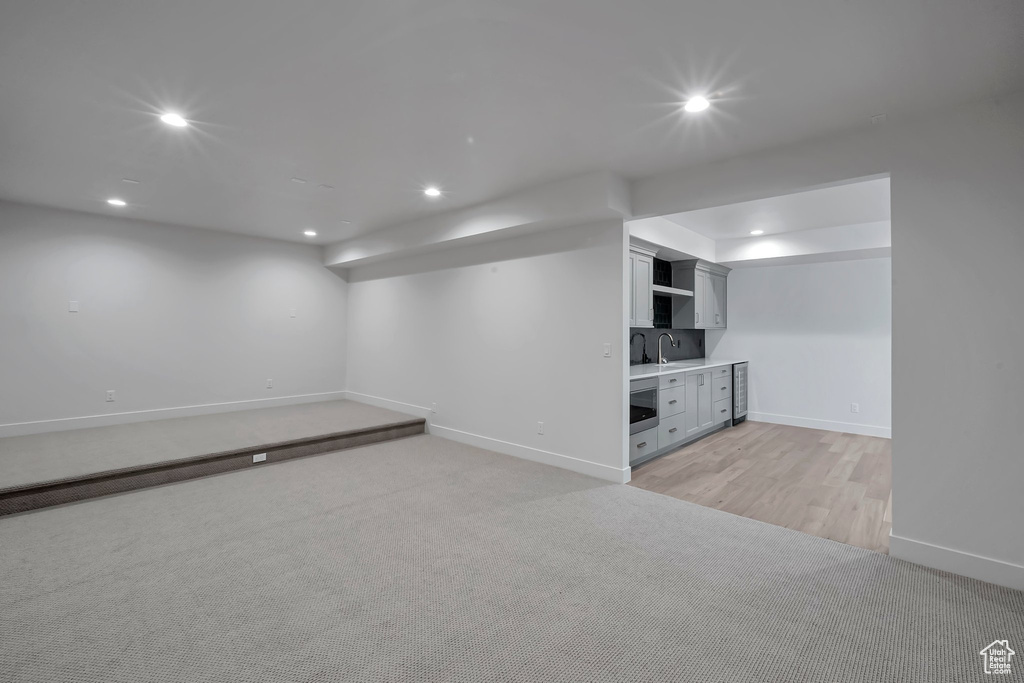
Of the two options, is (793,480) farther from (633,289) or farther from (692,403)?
(633,289)

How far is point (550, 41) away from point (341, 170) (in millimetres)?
2334

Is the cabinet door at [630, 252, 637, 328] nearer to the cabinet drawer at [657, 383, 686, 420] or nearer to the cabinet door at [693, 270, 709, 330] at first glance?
the cabinet drawer at [657, 383, 686, 420]

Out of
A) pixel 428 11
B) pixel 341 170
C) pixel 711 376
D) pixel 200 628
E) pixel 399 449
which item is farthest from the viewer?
pixel 711 376

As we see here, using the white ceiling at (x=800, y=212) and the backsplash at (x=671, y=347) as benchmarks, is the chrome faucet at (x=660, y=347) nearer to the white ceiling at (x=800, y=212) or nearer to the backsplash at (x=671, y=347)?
the backsplash at (x=671, y=347)

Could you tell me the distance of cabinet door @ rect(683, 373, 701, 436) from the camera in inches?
210

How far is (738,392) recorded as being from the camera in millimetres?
6484

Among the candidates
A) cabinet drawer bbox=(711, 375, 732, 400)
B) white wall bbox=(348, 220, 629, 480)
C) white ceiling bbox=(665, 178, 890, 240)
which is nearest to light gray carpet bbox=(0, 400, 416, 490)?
white wall bbox=(348, 220, 629, 480)

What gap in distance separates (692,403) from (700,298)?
1.68m

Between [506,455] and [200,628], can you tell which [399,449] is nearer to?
[506,455]

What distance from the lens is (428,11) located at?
74.6 inches

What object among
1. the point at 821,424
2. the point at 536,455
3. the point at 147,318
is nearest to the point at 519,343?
the point at 536,455

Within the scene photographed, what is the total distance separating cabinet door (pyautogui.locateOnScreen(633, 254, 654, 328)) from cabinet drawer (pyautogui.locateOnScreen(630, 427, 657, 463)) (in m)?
1.10

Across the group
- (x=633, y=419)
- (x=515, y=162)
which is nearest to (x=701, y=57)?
(x=515, y=162)

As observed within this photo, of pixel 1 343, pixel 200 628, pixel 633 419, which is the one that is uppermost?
pixel 1 343
